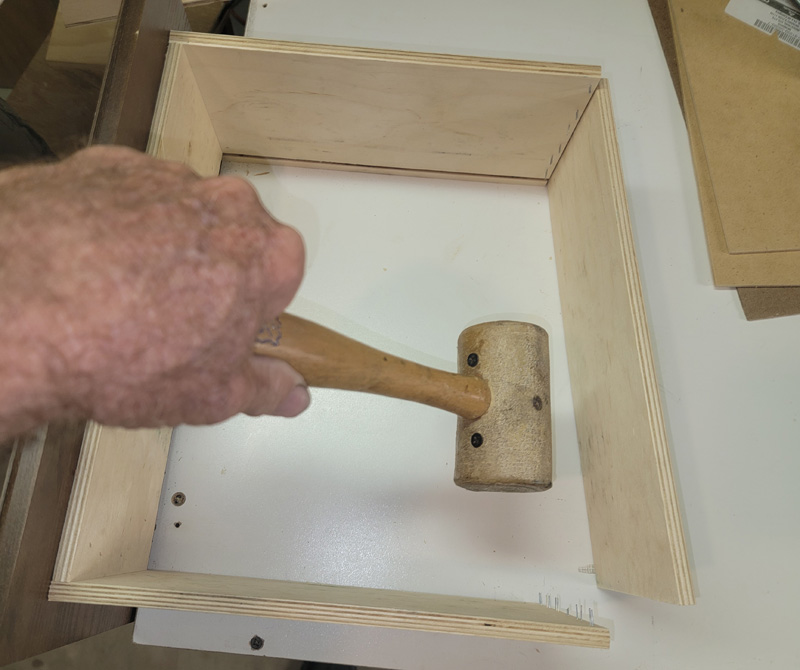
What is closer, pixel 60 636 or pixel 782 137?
pixel 60 636

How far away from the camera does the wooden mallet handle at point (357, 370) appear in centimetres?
54

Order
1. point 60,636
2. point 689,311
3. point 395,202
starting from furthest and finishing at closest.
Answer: point 395,202 → point 689,311 → point 60,636

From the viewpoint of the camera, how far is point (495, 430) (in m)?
0.74

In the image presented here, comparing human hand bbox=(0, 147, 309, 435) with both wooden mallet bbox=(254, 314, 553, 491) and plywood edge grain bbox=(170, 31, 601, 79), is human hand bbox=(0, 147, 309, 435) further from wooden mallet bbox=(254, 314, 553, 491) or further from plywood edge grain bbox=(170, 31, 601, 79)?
plywood edge grain bbox=(170, 31, 601, 79)

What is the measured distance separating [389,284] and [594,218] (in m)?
0.35

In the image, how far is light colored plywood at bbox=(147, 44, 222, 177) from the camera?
0.85 metres

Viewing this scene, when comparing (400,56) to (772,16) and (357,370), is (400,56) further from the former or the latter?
(772,16)

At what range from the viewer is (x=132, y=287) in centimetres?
37

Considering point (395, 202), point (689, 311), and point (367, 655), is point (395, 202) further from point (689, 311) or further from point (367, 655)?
point (367, 655)

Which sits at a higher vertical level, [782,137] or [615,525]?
[782,137]

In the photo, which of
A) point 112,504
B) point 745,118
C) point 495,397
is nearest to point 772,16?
point 745,118

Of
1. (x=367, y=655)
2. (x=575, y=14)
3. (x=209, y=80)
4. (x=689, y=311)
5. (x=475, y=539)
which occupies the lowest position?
(x=367, y=655)

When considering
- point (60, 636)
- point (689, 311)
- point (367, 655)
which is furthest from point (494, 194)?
point (60, 636)

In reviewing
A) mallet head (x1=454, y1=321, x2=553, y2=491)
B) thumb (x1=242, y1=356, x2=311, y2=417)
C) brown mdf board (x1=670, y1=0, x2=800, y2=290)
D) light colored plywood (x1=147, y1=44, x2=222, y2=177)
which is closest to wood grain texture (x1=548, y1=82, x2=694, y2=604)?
mallet head (x1=454, y1=321, x2=553, y2=491)
